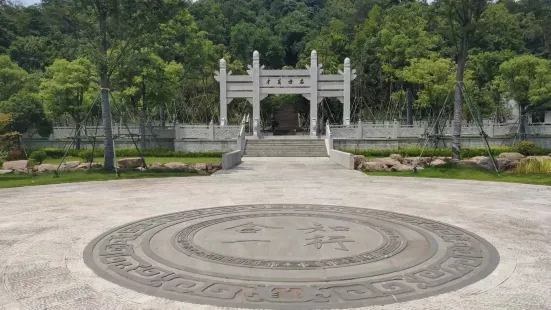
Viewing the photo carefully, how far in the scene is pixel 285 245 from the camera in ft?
17.1

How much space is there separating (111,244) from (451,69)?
98.2 feet

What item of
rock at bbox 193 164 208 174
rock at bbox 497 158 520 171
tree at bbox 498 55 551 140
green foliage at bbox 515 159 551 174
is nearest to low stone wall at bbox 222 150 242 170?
rock at bbox 193 164 208 174

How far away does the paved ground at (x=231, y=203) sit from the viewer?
3.75m

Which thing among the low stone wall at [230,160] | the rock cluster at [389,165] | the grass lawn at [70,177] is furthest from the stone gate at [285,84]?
the grass lawn at [70,177]

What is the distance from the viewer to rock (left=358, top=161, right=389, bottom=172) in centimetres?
1557

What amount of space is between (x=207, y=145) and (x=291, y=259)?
20.8 metres

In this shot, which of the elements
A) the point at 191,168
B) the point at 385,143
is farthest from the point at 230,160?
the point at 385,143

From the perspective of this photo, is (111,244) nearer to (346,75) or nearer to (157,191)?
(157,191)

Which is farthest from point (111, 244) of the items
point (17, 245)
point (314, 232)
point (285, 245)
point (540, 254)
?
point (540, 254)

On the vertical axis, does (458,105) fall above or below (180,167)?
above

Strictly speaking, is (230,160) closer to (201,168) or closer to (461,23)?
(201,168)

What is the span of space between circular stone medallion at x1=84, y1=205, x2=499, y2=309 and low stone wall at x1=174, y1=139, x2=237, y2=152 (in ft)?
59.3

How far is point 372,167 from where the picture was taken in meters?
15.7

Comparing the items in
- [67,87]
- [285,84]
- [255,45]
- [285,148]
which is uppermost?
[255,45]
